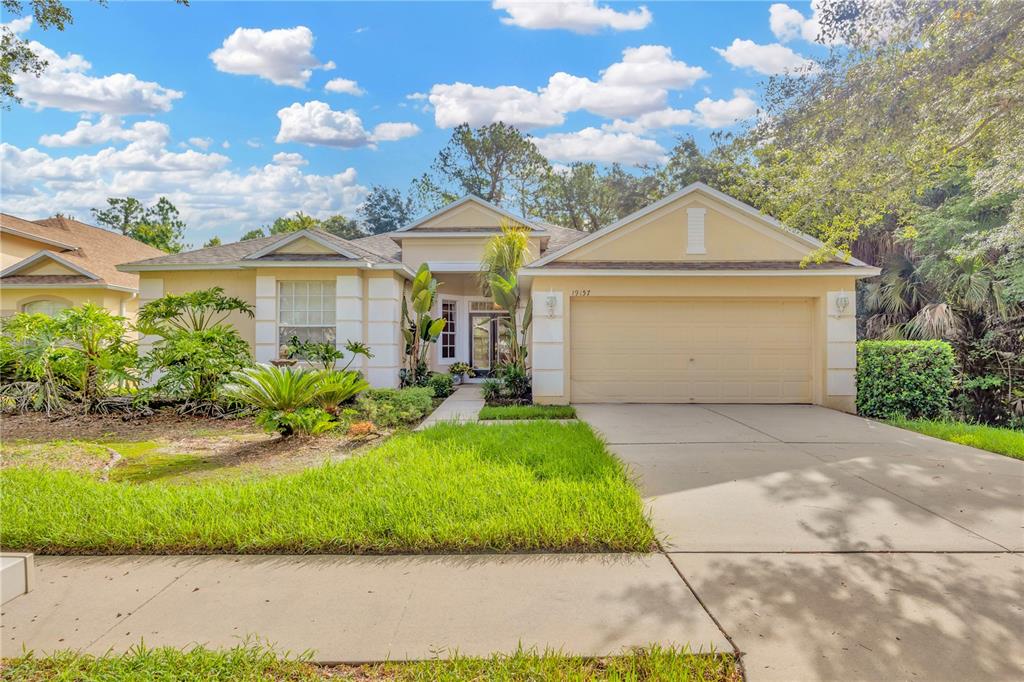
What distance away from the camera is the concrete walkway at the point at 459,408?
30.0ft

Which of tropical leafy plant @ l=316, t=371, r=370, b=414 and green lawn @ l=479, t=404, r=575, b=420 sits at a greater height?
tropical leafy plant @ l=316, t=371, r=370, b=414

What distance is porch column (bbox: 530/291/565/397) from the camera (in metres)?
11.2

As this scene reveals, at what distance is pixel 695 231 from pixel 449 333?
8.67 meters

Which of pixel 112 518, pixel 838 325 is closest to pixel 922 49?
pixel 838 325

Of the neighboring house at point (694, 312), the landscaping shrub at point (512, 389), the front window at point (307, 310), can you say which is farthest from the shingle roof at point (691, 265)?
the front window at point (307, 310)

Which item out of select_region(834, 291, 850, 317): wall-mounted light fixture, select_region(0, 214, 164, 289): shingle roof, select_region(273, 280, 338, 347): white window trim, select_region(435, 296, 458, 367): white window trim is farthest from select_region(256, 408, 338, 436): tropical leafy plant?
select_region(0, 214, 164, 289): shingle roof

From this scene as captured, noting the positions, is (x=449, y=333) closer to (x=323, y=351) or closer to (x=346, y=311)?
(x=346, y=311)

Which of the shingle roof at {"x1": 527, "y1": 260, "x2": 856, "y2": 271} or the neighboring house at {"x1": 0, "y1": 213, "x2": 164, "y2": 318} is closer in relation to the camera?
the shingle roof at {"x1": 527, "y1": 260, "x2": 856, "y2": 271}

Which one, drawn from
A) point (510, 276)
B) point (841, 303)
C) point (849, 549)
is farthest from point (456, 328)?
point (849, 549)

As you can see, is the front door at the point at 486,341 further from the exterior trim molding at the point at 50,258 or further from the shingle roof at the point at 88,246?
the exterior trim molding at the point at 50,258

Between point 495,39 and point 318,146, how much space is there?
11.7m

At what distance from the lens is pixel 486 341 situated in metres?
17.6

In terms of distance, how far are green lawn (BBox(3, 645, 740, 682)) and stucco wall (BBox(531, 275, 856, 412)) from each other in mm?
8716

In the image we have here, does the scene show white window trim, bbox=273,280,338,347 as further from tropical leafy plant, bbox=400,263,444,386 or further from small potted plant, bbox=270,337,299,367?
tropical leafy plant, bbox=400,263,444,386
